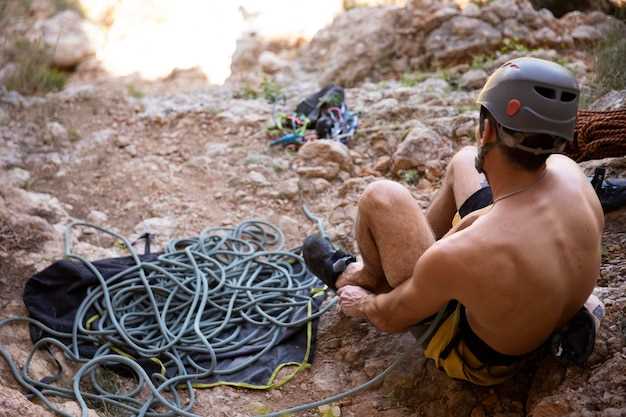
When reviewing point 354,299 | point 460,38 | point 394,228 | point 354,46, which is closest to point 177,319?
point 354,299

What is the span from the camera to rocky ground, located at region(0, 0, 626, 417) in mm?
2350

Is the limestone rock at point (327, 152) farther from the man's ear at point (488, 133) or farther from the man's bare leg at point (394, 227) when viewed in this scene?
the man's ear at point (488, 133)

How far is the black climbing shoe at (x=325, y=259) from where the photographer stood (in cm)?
264

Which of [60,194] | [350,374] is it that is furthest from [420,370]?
[60,194]

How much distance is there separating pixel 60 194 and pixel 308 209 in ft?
5.72

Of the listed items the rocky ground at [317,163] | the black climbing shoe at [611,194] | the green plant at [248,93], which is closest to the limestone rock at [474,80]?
the rocky ground at [317,163]

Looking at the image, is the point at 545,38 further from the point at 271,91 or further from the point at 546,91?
the point at 546,91

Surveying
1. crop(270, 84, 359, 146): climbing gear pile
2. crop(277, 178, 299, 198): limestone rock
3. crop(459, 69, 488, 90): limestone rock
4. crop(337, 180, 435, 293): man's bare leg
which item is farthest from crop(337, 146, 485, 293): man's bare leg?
crop(459, 69, 488, 90): limestone rock

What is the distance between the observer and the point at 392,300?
2.14m

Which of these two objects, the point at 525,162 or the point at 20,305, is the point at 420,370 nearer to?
the point at 525,162

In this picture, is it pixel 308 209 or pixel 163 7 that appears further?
pixel 163 7

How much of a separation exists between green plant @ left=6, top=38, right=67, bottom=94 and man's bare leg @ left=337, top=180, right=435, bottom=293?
14.9 ft

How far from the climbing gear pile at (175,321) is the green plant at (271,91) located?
2573 mm

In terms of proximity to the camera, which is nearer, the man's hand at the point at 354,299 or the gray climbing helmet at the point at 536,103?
the gray climbing helmet at the point at 536,103
